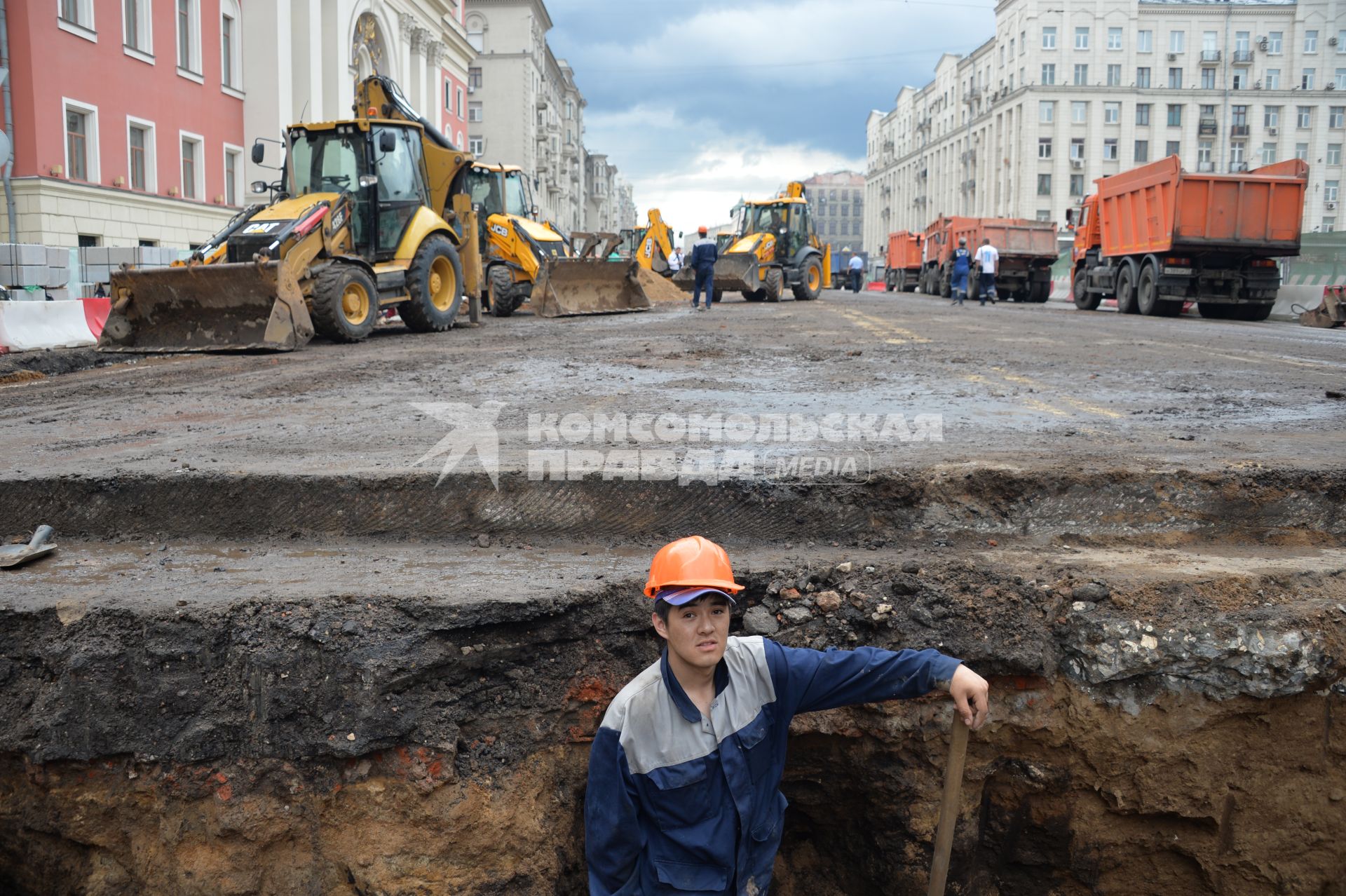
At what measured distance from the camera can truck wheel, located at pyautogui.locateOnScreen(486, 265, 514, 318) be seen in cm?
1808

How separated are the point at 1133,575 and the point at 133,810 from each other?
3.58 meters

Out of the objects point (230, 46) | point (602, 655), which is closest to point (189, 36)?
point (230, 46)

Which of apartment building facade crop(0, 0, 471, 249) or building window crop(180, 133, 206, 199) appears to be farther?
building window crop(180, 133, 206, 199)

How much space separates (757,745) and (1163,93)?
7587 centimetres

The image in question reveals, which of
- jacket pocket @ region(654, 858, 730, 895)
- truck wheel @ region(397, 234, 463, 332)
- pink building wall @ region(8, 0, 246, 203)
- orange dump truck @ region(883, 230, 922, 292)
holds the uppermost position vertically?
pink building wall @ region(8, 0, 246, 203)

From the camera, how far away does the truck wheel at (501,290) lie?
18078mm

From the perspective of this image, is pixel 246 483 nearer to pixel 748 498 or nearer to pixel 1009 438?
pixel 748 498

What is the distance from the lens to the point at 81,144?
63.1 feet

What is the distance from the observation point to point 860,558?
3875 mm

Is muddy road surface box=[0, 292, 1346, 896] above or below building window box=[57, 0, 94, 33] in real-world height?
below

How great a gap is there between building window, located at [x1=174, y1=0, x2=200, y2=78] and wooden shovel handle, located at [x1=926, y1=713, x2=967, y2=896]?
24684 mm

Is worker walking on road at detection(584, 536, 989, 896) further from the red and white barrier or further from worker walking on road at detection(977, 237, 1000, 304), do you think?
worker walking on road at detection(977, 237, 1000, 304)

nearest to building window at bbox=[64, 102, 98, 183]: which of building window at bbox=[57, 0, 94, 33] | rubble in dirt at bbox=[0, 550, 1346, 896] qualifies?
building window at bbox=[57, 0, 94, 33]

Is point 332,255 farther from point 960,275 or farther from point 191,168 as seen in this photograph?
point 960,275
